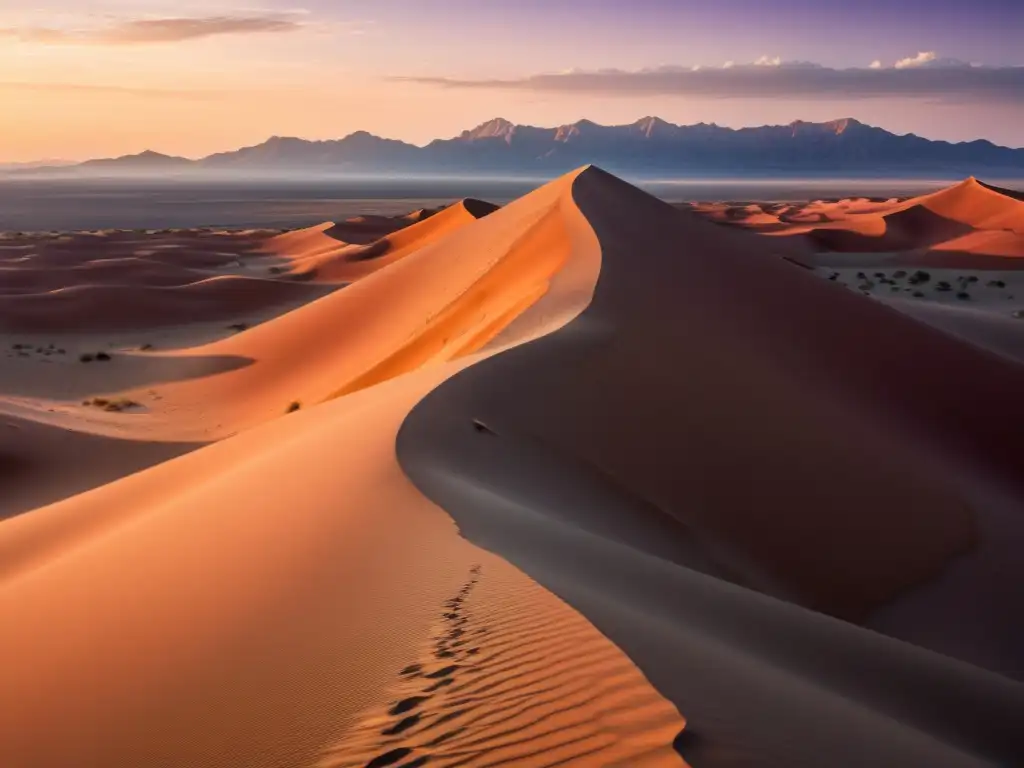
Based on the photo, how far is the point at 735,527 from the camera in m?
8.26

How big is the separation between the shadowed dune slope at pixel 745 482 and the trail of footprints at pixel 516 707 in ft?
0.58

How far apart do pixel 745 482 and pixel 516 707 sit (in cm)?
640

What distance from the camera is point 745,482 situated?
29.7 feet

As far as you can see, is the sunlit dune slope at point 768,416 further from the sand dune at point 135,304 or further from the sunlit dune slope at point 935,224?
the sunlit dune slope at point 935,224

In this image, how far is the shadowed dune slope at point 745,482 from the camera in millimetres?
3996

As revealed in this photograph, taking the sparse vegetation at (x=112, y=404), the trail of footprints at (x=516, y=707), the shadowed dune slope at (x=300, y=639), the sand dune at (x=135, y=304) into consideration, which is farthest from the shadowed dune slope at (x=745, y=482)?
the sand dune at (x=135, y=304)

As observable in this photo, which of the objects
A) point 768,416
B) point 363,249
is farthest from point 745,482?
point 363,249

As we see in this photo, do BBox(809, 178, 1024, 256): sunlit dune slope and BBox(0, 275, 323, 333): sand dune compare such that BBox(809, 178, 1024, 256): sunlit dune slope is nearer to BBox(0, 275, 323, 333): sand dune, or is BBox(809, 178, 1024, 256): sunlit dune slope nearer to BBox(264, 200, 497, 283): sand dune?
BBox(264, 200, 497, 283): sand dune

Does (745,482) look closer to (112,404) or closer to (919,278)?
(112,404)

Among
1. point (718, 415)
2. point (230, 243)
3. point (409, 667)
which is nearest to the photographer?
point (409, 667)

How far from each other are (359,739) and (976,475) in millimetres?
10517

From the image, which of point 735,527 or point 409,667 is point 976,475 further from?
point 409,667

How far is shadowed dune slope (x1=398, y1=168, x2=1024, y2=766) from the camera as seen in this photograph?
4.00m

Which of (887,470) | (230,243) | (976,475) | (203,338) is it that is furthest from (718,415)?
(230,243)
